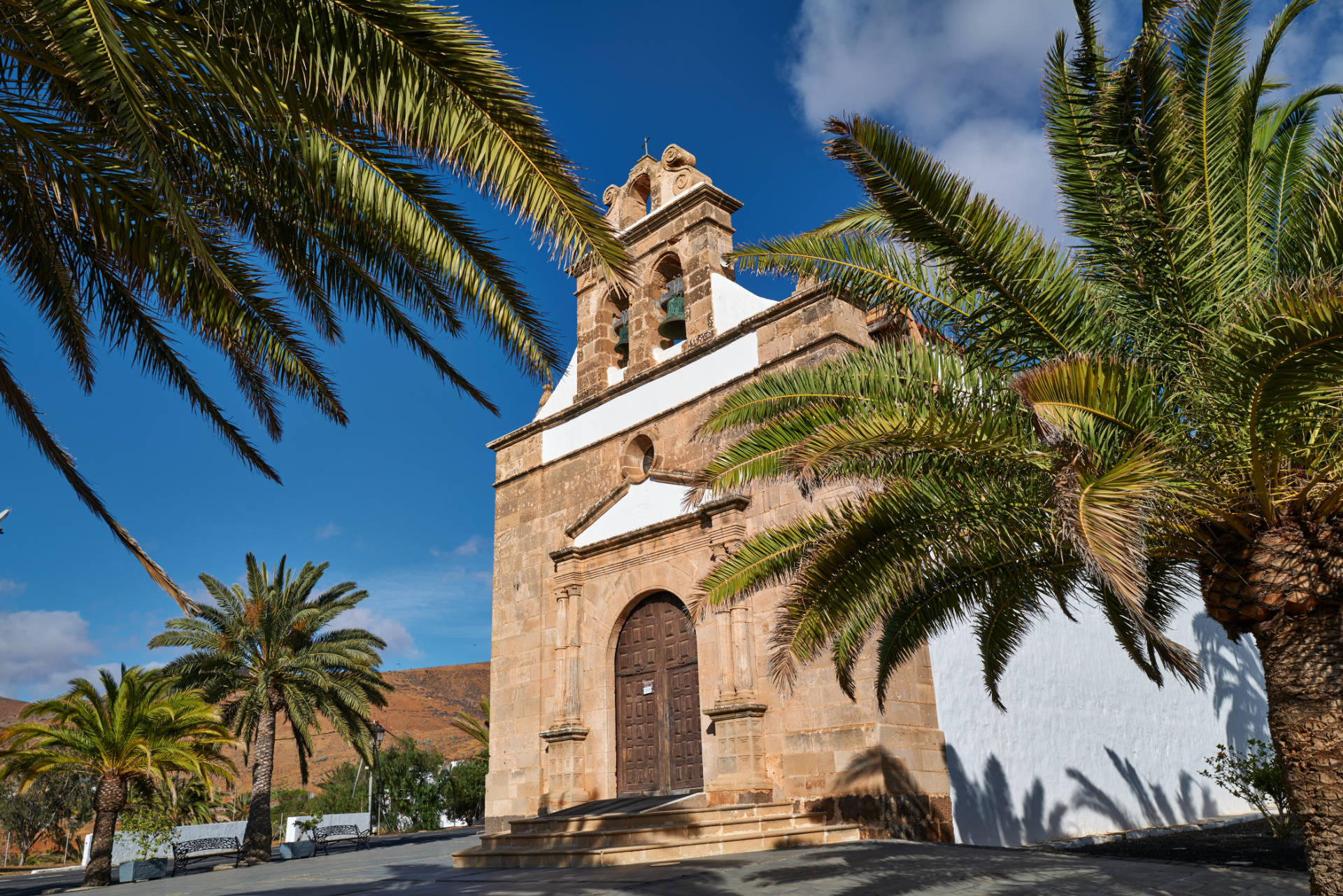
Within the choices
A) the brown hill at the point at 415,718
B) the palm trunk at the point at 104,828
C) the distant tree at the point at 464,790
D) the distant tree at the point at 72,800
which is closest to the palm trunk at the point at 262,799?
the palm trunk at the point at 104,828

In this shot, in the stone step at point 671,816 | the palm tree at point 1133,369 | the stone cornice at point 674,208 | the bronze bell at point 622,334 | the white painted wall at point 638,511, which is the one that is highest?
the stone cornice at point 674,208

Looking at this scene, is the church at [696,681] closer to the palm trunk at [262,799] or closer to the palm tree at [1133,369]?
the palm tree at [1133,369]

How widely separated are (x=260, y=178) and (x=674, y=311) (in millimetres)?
8703

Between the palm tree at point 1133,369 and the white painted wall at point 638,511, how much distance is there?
233 inches

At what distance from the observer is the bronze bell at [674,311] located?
13461mm

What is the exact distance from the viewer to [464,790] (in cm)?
3316

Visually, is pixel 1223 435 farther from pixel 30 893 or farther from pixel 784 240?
pixel 30 893

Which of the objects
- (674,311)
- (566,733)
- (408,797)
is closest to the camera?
(566,733)

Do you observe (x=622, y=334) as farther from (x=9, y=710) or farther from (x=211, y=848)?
(x=9, y=710)

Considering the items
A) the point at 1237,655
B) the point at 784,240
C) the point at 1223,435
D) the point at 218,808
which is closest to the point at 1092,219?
the point at 1223,435

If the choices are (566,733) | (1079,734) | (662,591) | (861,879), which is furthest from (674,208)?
(861,879)

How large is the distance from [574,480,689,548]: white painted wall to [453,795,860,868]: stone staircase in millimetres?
3454

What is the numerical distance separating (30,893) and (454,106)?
15767 mm

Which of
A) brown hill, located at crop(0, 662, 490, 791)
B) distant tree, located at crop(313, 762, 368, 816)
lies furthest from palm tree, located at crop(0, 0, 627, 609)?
brown hill, located at crop(0, 662, 490, 791)
